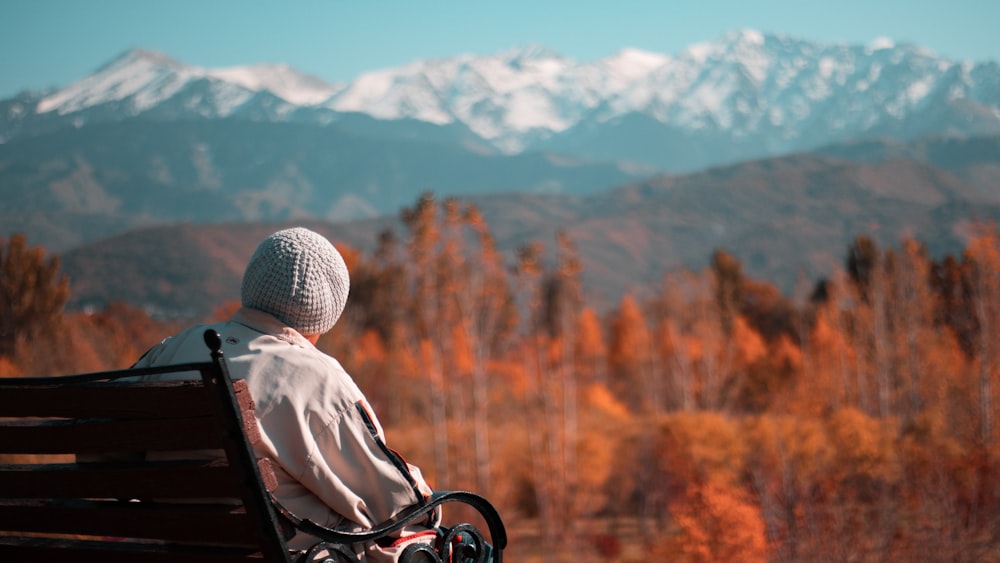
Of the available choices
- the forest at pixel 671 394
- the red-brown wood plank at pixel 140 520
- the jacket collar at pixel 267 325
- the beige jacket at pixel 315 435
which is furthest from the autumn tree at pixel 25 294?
the beige jacket at pixel 315 435

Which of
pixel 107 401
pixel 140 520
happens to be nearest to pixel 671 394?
pixel 140 520

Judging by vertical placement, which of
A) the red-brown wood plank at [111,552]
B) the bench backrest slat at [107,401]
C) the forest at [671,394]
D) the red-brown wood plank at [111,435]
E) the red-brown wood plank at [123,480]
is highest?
the bench backrest slat at [107,401]

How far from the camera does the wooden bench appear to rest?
2209 mm

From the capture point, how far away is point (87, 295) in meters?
84.0

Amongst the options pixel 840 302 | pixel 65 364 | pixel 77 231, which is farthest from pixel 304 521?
pixel 77 231

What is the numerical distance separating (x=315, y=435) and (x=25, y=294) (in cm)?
3000

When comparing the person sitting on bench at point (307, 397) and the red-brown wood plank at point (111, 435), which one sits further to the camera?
the person sitting on bench at point (307, 397)

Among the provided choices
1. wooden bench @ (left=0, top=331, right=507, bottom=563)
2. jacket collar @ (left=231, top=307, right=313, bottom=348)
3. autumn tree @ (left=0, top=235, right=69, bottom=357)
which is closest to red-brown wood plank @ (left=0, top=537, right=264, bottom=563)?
wooden bench @ (left=0, top=331, right=507, bottom=563)

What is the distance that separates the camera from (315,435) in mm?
2467

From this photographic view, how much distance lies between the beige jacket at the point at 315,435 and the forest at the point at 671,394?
35.6ft

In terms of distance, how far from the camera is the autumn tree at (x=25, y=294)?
26641mm

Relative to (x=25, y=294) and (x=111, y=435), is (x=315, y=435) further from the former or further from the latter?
(x=25, y=294)

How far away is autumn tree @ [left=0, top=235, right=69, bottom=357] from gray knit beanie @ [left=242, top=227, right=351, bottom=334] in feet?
79.6

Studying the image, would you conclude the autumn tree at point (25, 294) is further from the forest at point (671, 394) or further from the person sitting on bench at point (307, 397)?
the person sitting on bench at point (307, 397)
